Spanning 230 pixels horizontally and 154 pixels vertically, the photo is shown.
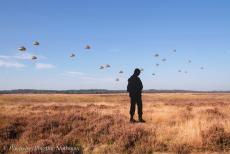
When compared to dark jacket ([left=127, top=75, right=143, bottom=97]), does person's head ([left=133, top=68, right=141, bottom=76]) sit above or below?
above

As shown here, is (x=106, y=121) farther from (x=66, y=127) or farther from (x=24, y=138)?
(x=24, y=138)

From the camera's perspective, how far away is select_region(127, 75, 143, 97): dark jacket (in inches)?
632

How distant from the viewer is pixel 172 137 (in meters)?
12.1

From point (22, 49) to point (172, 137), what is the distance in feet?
38.4

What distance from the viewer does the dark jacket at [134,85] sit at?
1605 cm

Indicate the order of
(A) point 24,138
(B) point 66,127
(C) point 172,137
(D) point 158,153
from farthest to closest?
(B) point 66,127 < (A) point 24,138 < (C) point 172,137 < (D) point 158,153

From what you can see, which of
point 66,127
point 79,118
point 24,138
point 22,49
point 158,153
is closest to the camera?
point 158,153

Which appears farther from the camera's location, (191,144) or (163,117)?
(163,117)

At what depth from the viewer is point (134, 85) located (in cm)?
1603

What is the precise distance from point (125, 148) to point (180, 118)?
702 centimetres

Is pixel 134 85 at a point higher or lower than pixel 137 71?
lower

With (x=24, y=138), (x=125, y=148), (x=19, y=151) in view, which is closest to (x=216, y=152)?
(x=125, y=148)

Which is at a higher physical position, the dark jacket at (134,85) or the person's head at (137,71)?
the person's head at (137,71)

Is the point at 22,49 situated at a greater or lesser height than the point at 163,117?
greater
